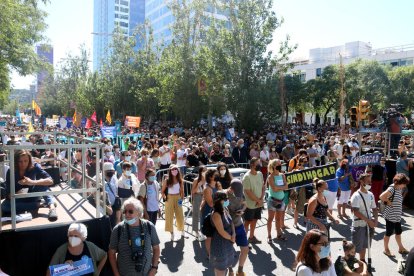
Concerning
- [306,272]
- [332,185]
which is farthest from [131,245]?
→ [332,185]

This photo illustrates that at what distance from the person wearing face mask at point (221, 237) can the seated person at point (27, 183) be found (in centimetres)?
205

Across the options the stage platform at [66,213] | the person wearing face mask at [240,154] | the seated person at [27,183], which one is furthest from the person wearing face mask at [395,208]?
the person wearing face mask at [240,154]

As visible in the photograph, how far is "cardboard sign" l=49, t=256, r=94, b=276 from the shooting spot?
13.8 ft

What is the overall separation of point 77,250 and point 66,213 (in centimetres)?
106

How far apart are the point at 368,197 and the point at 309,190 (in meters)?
2.92

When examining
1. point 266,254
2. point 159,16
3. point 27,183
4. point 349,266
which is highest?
point 159,16

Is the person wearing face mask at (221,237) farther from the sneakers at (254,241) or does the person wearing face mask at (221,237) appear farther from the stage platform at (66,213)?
the sneakers at (254,241)

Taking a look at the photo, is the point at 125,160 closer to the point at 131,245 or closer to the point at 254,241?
the point at 254,241

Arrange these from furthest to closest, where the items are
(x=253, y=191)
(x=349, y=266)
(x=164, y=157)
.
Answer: (x=164, y=157), (x=253, y=191), (x=349, y=266)

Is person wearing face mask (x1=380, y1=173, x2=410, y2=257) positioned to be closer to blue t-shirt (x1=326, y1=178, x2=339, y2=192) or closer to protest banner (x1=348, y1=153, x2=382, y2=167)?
blue t-shirt (x1=326, y1=178, x2=339, y2=192)

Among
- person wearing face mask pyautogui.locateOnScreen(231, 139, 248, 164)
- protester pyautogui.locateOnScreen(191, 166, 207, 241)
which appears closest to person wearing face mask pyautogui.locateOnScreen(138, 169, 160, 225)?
protester pyautogui.locateOnScreen(191, 166, 207, 241)

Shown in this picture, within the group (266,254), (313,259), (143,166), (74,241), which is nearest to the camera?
(313,259)

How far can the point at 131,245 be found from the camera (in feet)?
15.0

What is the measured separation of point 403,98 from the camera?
41062 millimetres
